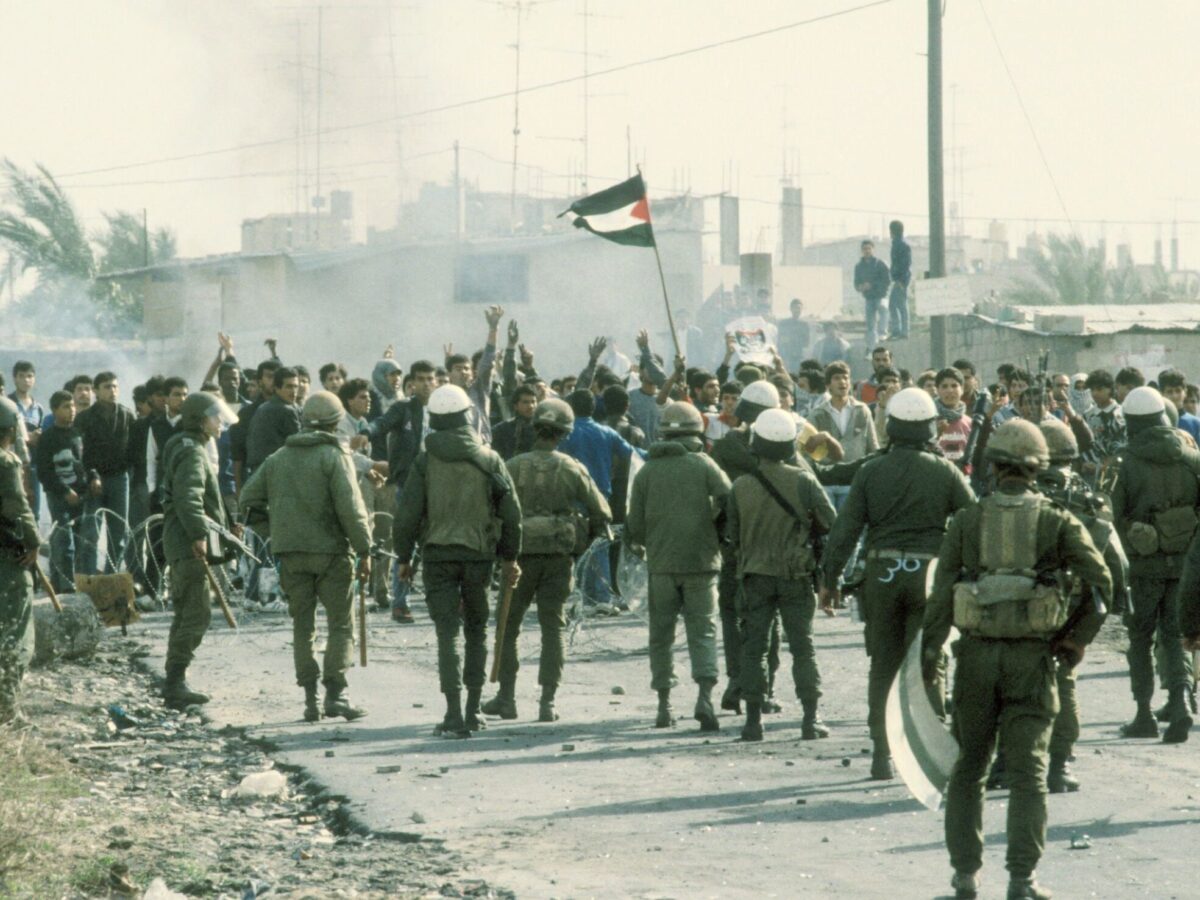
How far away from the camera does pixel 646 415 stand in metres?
18.2

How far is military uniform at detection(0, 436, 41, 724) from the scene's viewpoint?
422 inches

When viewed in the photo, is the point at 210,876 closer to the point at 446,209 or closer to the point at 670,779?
the point at 670,779

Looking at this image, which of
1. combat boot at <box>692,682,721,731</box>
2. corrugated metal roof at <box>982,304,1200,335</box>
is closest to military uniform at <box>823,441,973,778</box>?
combat boot at <box>692,682,721,731</box>

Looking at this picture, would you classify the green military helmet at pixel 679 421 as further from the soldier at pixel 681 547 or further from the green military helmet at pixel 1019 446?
the green military helmet at pixel 1019 446

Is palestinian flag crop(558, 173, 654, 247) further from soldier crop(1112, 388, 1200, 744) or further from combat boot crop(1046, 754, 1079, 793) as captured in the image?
combat boot crop(1046, 754, 1079, 793)

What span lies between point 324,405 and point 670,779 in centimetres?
334

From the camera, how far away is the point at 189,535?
11.9 metres

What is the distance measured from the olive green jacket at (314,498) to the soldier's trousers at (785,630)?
2357 mm

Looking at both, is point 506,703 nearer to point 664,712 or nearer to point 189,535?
point 664,712

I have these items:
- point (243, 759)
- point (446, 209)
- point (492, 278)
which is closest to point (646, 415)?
point (243, 759)

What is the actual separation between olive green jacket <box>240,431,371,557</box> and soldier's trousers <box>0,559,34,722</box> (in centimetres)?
138

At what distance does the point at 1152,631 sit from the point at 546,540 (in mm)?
3431

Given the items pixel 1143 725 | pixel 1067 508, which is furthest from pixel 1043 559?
pixel 1143 725

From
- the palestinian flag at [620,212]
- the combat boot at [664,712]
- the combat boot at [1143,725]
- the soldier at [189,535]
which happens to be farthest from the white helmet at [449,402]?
the palestinian flag at [620,212]
